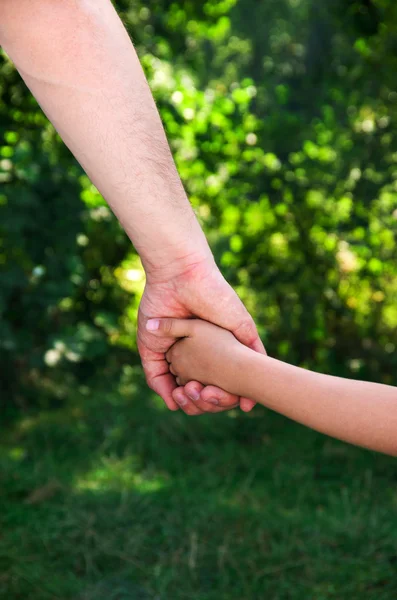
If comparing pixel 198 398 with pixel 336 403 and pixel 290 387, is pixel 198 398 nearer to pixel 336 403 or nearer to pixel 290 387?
pixel 290 387

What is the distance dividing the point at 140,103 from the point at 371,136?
2.48 m

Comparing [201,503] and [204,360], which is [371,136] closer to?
[201,503]

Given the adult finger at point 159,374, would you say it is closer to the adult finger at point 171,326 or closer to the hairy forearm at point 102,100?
the adult finger at point 171,326

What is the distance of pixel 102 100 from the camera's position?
5.39 feet

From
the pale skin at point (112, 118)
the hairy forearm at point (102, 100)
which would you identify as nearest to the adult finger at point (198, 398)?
the pale skin at point (112, 118)

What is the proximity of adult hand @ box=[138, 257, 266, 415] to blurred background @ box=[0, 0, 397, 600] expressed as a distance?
0.81 m

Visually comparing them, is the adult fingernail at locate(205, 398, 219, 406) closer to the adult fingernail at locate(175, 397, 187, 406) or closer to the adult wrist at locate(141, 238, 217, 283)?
the adult fingernail at locate(175, 397, 187, 406)

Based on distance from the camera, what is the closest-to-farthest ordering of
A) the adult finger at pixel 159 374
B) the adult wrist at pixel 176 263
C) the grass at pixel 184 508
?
the adult wrist at pixel 176 263
the adult finger at pixel 159 374
the grass at pixel 184 508

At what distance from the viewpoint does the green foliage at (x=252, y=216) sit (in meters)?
3.59

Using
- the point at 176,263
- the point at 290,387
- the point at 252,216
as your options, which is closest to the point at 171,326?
the point at 176,263

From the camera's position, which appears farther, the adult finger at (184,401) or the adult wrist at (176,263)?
the adult finger at (184,401)

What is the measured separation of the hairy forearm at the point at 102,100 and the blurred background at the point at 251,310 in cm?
120

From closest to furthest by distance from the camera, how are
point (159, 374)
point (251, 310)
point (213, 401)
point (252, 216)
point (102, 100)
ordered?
point (102, 100)
point (213, 401)
point (159, 374)
point (252, 216)
point (251, 310)

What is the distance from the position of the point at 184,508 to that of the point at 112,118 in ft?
5.89
